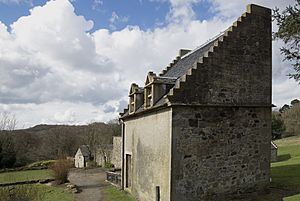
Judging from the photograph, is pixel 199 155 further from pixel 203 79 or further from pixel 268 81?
pixel 268 81

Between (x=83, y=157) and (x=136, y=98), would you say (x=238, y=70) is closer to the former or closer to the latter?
(x=136, y=98)

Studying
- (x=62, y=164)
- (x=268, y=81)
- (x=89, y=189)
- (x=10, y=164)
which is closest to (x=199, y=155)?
(x=268, y=81)

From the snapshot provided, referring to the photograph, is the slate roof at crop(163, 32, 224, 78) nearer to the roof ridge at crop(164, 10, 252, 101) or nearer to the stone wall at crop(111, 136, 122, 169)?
the roof ridge at crop(164, 10, 252, 101)

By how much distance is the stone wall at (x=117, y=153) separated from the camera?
4084 centimetres

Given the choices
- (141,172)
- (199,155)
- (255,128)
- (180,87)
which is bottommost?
(141,172)

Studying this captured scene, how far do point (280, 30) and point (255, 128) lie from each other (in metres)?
5.42

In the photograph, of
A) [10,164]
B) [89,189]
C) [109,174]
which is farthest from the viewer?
[10,164]

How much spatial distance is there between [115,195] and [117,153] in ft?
64.2

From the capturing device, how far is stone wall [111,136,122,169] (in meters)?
40.8

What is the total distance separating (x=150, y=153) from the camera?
18.2 metres

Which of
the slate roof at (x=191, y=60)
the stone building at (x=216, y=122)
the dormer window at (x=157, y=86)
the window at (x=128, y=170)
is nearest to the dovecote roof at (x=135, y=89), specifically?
the slate roof at (x=191, y=60)

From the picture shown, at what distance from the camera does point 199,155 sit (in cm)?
1572

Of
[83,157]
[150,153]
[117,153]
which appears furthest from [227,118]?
[83,157]

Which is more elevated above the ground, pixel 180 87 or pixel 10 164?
pixel 180 87
